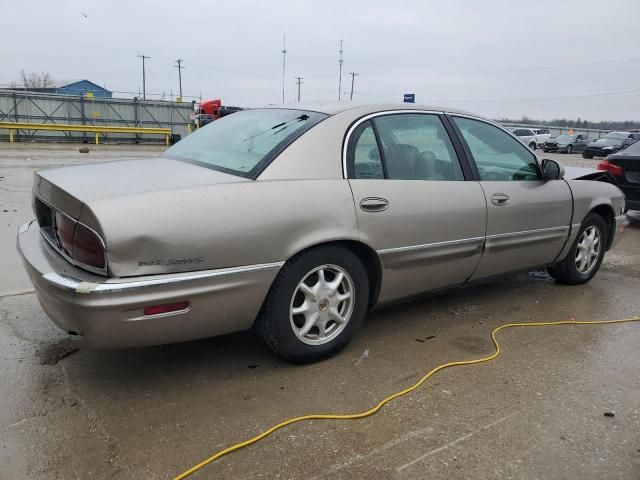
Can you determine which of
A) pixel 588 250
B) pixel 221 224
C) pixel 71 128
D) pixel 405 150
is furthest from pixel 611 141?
pixel 221 224

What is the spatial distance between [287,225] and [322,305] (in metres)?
0.56

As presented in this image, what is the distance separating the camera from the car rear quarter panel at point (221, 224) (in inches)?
91.7

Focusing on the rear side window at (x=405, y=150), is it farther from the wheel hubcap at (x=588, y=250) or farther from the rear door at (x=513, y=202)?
the wheel hubcap at (x=588, y=250)

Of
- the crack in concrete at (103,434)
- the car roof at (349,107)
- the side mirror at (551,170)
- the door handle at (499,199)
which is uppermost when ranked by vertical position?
the car roof at (349,107)

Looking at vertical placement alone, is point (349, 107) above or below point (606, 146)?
above

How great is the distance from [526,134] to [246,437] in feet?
120

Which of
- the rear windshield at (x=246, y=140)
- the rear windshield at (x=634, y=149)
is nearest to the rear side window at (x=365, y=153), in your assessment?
the rear windshield at (x=246, y=140)

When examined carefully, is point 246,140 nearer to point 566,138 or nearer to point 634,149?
point 634,149

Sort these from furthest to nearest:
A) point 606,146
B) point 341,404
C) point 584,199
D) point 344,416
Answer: point 606,146 < point 584,199 < point 341,404 < point 344,416

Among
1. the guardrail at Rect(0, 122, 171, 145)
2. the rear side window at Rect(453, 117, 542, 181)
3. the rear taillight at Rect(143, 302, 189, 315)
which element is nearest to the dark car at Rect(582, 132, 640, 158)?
the guardrail at Rect(0, 122, 171, 145)

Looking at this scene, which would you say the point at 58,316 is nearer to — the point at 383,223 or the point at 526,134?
the point at 383,223

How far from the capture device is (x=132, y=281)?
2.33m

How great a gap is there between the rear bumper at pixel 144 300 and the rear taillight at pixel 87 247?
7 centimetres

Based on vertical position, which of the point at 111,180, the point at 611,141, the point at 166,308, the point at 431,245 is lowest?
the point at 166,308
